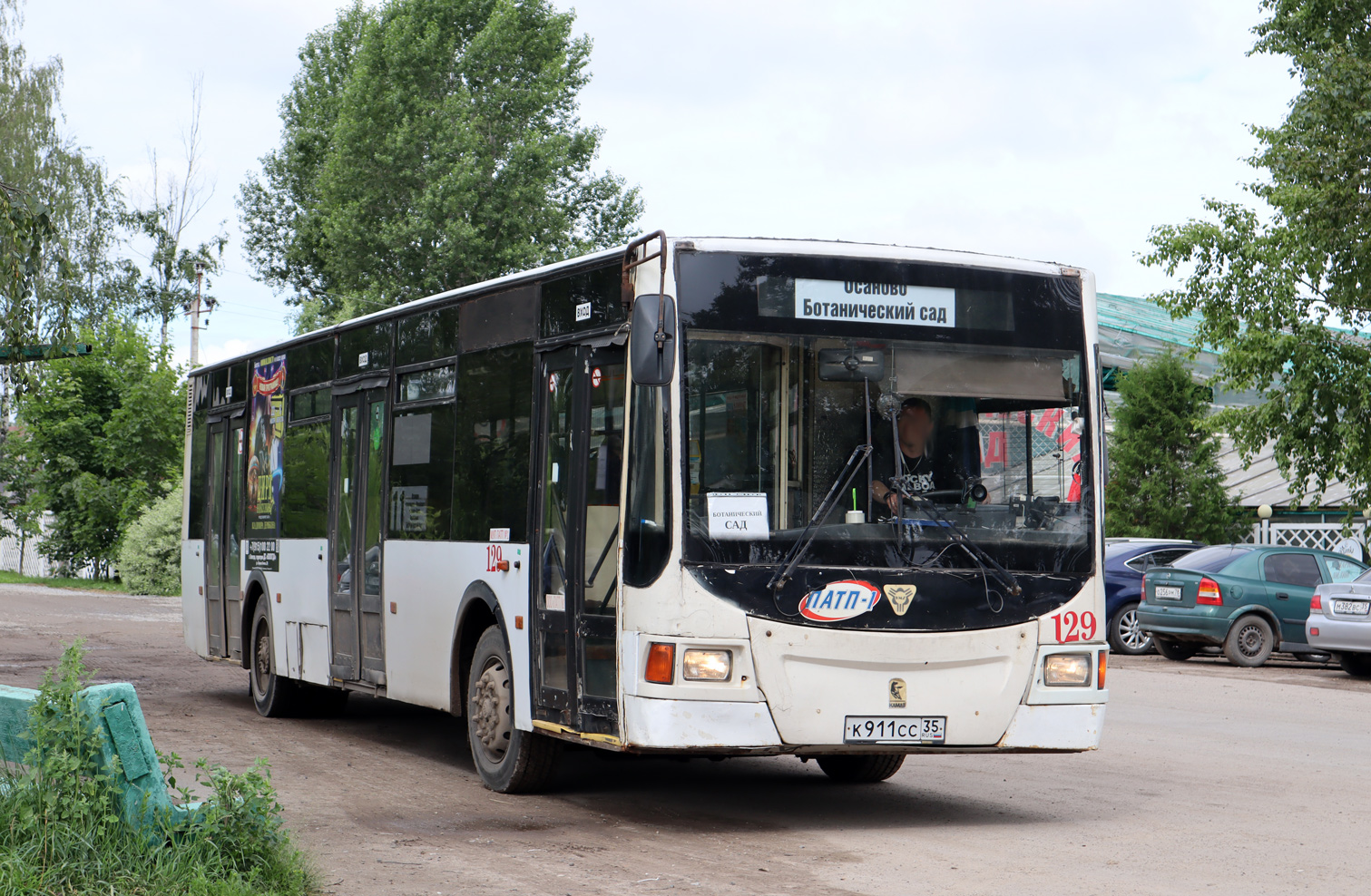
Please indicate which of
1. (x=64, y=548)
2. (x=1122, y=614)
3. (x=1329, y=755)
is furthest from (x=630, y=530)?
(x=64, y=548)

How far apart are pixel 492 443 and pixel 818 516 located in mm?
2656

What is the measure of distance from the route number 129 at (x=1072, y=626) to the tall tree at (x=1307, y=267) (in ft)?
52.2

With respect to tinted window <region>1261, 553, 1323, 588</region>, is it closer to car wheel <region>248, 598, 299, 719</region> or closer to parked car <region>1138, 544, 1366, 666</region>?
parked car <region>1138, 544, 1366, 666</region>

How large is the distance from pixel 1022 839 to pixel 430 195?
36.9 metres

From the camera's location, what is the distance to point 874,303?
8.34 metres

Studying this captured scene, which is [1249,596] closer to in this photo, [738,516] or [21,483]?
[738,516]

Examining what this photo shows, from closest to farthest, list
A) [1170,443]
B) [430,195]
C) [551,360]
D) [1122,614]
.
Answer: [551,360] → [1122,614] → [1170,443] → [430,195]

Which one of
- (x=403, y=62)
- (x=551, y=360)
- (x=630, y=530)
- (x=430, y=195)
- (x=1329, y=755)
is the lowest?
(x=1329, y=755)

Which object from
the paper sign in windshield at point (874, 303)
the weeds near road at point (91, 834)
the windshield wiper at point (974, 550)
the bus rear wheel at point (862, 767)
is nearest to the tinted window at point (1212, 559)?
the bus rear wheel at point (862, 767)

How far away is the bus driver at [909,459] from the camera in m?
8.07

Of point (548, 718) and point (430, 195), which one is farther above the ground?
point (430, 195)

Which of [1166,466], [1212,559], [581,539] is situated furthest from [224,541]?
[1166,466]

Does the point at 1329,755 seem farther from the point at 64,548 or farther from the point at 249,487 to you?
the point at 64,548

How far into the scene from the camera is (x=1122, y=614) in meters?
24.0
